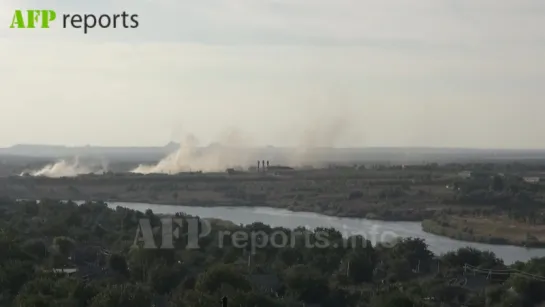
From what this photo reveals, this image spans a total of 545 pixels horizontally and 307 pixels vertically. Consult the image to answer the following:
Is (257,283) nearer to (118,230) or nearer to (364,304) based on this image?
(364,304)

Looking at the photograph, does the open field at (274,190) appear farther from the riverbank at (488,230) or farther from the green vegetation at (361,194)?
the riverbank at (488,230)

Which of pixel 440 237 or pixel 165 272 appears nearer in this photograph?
pixel 165 272

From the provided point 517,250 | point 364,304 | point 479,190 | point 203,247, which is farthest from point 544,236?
point 364,304

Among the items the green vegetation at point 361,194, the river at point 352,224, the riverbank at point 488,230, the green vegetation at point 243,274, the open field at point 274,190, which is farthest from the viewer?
the open field at point 274,190

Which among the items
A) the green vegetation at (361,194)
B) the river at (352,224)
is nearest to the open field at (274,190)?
the green vegetation at (361,194)

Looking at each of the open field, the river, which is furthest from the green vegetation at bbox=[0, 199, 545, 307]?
the open field

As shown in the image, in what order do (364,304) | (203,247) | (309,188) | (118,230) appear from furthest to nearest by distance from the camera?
(309,188) < (118,230) < (203,247) < (364,304)
